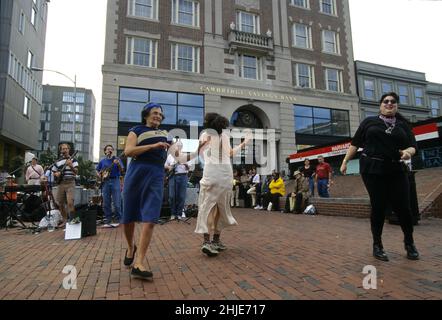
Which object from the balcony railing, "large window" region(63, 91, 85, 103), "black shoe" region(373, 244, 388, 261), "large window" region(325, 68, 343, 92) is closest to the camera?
"black shoe" region(373, 244, 388, 261)

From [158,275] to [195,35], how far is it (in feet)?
71.7

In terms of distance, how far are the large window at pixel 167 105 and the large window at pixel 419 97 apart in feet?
77.4

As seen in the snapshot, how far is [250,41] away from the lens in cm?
2334

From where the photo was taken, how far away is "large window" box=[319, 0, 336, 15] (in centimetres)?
2711

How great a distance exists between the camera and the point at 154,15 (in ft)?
70.9

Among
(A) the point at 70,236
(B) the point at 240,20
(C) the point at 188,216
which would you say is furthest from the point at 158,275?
(B) the point at 240,20

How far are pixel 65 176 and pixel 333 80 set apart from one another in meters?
24.7

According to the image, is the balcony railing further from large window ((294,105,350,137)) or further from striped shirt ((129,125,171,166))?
striped shirt ((129,125,171,166))

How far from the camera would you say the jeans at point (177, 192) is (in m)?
8.11

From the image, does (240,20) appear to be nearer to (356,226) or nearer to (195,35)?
(195,35)

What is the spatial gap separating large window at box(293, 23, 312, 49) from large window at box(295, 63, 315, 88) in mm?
1781

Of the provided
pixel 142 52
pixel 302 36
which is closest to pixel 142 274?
pixel 142 52

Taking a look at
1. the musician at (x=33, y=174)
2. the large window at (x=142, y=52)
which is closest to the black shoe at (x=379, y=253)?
the musician at (x=33, y=174)
